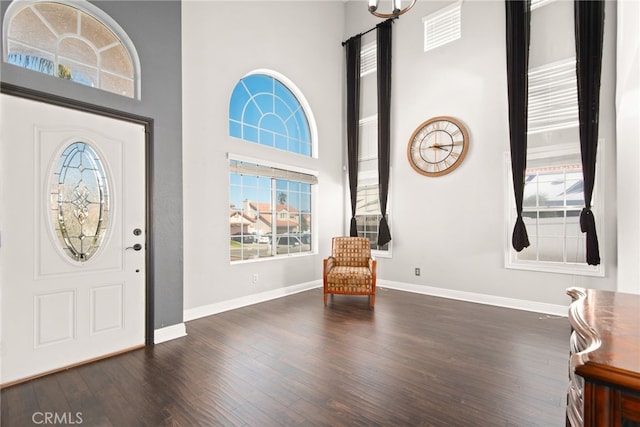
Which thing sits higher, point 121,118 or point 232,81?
point 232,81

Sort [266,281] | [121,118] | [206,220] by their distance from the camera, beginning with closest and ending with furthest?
[121,118]
[206,220]
[266,281]

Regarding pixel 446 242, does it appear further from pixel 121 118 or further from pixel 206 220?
pixel 121 118

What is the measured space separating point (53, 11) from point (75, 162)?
1.28 meters

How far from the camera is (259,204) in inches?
182

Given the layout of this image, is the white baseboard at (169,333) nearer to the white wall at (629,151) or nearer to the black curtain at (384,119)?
the black curtain at (384,119)

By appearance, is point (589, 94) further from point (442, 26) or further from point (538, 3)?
point (442, 26)

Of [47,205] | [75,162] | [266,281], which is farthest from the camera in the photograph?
[266,281]

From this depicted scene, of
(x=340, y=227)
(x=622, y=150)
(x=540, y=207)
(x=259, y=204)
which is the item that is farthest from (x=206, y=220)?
(x=622, y=150)

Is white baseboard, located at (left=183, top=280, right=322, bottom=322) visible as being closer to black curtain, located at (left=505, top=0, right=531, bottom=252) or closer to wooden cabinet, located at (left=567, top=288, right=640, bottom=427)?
black curtain, located at (left=505, top=0, right=531, bottom=252)

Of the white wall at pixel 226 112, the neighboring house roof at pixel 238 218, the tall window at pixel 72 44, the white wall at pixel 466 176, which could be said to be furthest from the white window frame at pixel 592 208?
the tall window at pixel 72 44

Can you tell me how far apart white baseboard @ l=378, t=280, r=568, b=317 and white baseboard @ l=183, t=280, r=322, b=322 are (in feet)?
4.78

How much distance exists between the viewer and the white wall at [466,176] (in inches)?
149

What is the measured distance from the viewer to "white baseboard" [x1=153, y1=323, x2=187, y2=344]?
295 centimetres

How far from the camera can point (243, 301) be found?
4.18 meters
